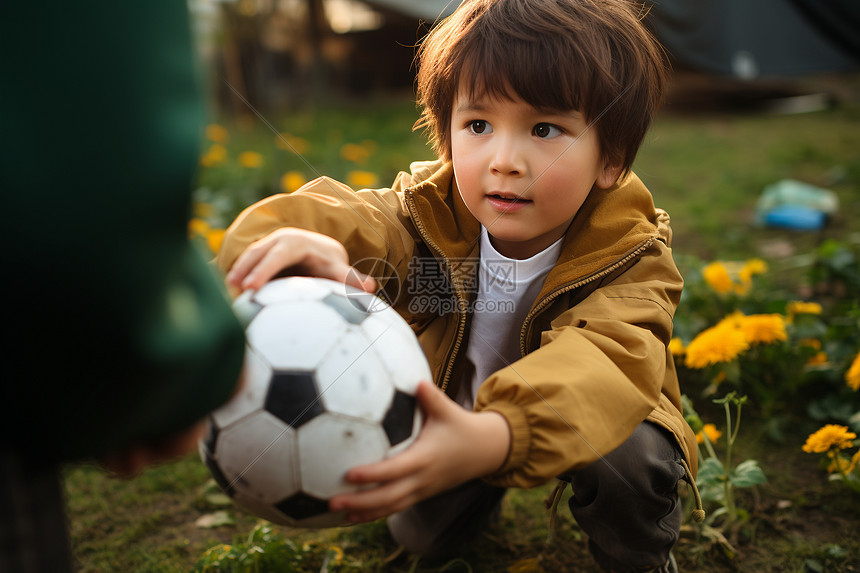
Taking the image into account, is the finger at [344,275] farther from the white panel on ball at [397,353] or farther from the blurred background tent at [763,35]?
the blurred background tent at [763,35]

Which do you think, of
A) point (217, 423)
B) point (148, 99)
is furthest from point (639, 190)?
point (148, 99)

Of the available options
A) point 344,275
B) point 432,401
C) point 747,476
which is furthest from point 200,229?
point 747,476

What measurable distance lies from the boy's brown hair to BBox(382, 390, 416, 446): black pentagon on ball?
0.78m

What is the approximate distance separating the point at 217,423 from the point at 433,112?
1.10 meters

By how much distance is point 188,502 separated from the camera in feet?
6.97

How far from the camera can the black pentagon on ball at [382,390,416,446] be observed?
113 centimetres

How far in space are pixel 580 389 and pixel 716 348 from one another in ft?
3.49

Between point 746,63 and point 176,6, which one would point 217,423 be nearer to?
point 176,6

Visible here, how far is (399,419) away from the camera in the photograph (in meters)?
1.15

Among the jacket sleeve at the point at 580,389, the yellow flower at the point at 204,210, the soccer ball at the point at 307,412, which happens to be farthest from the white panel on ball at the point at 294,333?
the yellow flower at the point at 204,210

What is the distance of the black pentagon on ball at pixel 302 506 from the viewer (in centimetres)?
114

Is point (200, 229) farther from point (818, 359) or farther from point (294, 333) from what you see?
point (818, 359)

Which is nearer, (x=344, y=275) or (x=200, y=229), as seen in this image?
(x=344, y=275)

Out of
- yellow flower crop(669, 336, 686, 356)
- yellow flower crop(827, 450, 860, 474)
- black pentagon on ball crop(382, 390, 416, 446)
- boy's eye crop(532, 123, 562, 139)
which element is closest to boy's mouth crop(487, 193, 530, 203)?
boy's eye crop(532, 123, 562, 139)
